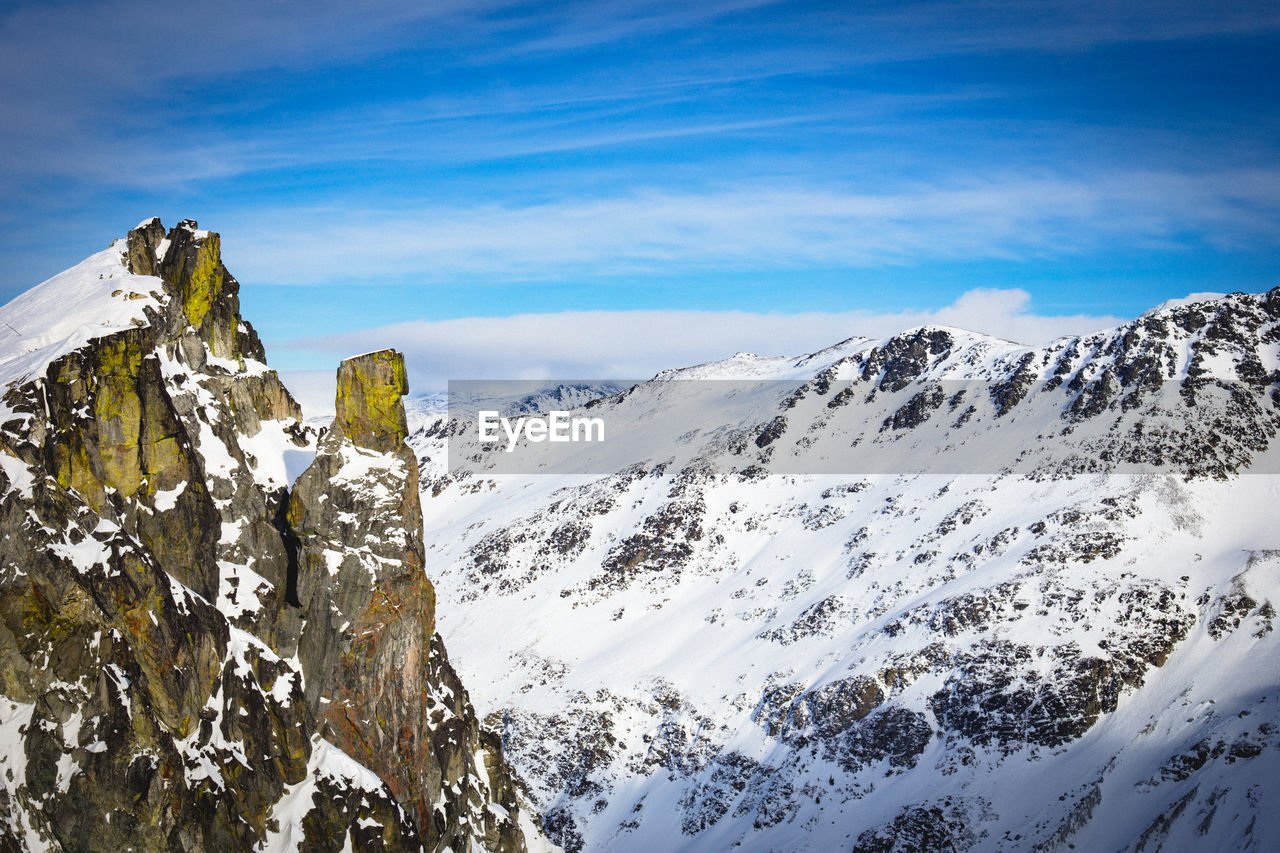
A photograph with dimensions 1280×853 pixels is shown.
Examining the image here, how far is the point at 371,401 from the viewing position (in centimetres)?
4188

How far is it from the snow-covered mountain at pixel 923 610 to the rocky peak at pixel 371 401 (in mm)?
44551

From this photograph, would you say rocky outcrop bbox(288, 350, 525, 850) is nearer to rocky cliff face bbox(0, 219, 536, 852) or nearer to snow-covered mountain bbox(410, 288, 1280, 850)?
rocky cliff face bbox(0, 219, 536, 852)

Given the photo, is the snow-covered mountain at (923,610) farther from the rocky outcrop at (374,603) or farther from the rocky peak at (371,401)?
the rocky peak at (371,401)

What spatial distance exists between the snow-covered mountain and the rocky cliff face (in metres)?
33.9

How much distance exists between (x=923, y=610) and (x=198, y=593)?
63.7 meters

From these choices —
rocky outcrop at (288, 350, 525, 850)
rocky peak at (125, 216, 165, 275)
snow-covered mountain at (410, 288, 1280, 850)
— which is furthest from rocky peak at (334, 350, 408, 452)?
snow-covered mountain at (410, 288, 1280, 850)

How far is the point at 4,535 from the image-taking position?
28.5 meters

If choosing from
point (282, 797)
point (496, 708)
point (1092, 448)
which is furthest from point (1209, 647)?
point (282, 797)

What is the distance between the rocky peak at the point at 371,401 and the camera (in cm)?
4150

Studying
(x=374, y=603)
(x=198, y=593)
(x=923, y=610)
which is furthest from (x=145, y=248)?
(x=923, y=610)

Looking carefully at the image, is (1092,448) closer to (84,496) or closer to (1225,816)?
(1225,816)

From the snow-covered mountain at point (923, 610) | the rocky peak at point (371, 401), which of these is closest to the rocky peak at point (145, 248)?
the rocky peak at point (371, 401)

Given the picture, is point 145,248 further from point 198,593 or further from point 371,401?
point 198,593

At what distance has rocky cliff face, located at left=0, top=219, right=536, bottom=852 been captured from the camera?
29.6 m
